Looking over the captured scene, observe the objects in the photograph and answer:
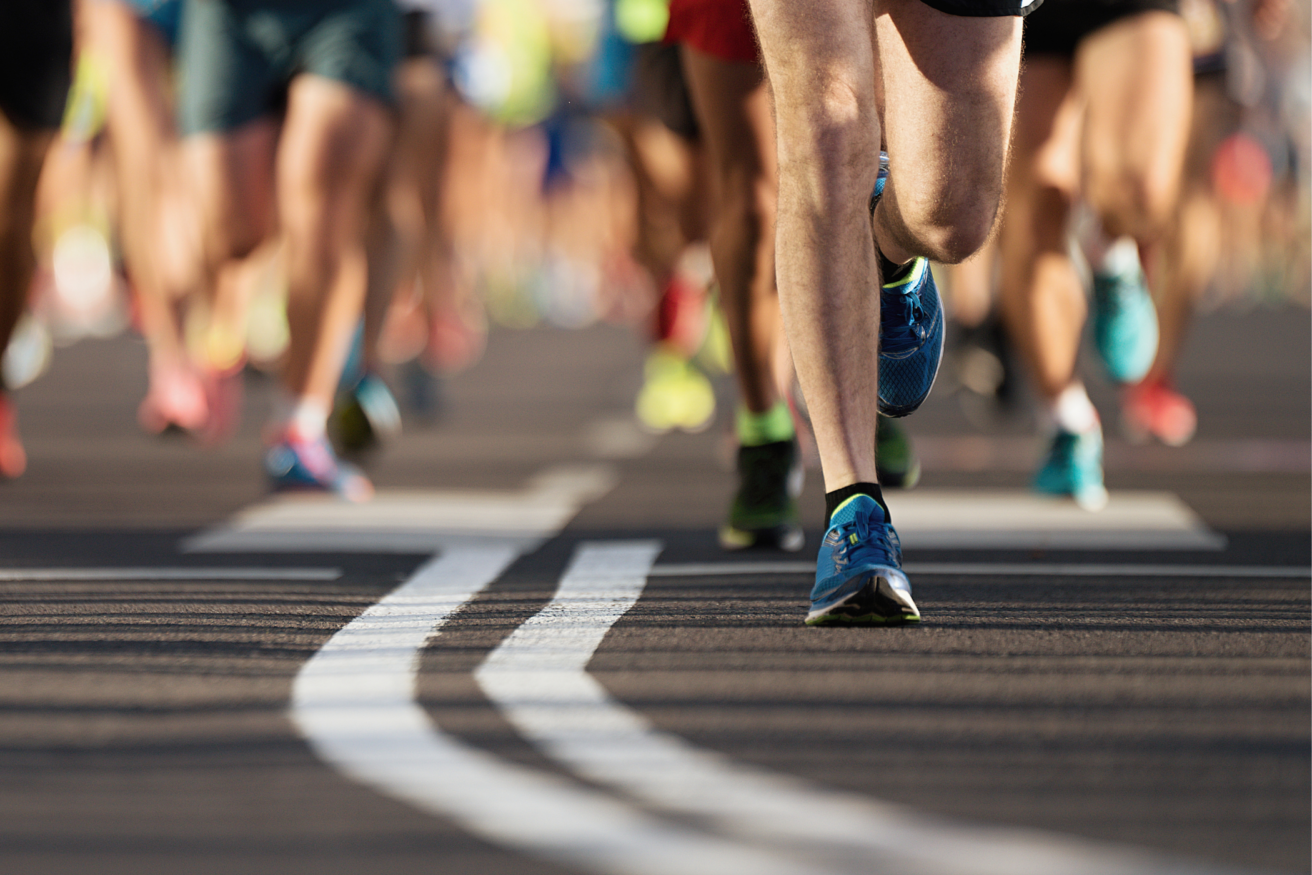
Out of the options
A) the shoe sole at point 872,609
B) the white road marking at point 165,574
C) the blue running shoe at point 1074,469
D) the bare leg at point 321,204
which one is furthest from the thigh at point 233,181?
the shoe sole at point 872,609

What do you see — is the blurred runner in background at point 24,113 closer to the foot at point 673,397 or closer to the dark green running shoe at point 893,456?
the dark green running shoe at point 893,456

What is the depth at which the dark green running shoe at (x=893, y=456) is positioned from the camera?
645 cm

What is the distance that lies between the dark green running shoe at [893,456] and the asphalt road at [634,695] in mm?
268

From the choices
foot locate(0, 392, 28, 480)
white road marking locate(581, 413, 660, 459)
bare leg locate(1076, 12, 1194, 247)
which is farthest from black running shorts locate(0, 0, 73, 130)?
bare leg locate(1076, 12, 1194, 247)

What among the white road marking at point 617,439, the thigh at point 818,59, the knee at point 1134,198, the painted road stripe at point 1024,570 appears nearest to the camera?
the thigh at point 818,59

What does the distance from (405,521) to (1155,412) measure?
13.6 ft

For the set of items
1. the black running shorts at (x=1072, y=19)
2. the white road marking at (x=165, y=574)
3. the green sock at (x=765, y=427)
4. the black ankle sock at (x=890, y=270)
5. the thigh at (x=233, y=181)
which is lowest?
the white road marking at (x=165, y=574)

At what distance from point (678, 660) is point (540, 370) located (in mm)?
11907

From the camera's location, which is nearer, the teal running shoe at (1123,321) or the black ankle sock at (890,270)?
the black ankle sock at (890,270)

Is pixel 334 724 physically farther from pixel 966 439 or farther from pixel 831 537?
pixel 966 439

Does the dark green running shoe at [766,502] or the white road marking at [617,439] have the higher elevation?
the dark green running shoe at [766,502]

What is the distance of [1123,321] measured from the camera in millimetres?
7219

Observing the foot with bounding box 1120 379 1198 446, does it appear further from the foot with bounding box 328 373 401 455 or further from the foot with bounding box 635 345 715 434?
the foot with bounding box 328 373 401 455

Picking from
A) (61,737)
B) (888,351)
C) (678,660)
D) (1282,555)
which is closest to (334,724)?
(61,737)
